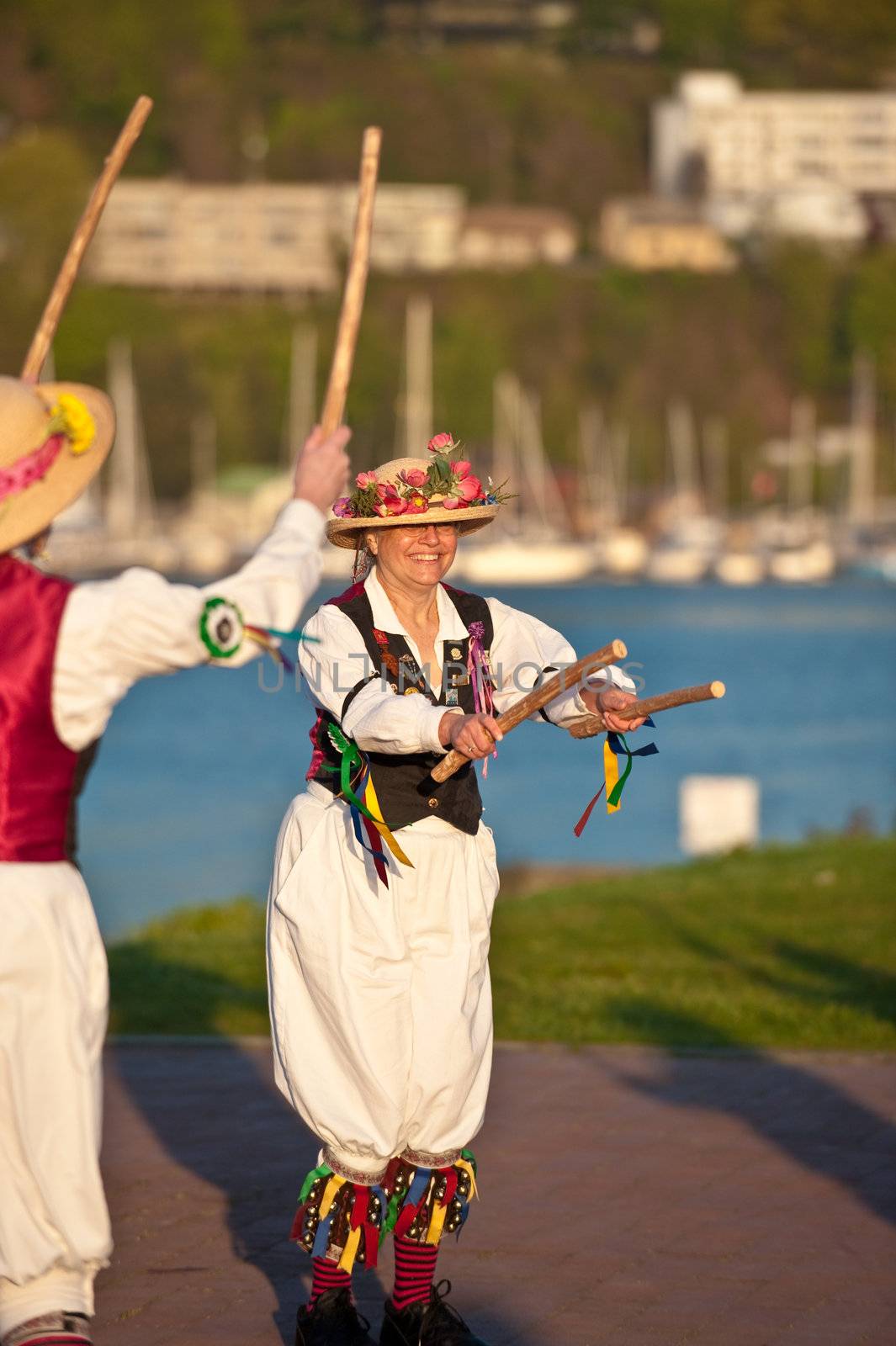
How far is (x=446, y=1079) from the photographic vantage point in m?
5.20

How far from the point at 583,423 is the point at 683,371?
653 inches

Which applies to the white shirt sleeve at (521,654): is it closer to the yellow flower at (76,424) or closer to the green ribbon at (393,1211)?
the green ribbon at (393,1211)

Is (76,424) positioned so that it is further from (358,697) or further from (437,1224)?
(437,1224)

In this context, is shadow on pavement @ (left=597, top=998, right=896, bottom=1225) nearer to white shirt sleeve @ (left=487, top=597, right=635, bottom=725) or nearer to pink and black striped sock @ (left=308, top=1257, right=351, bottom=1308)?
pink and black striped sock @ (left=308, top=1257, right=351, bottom=1308)

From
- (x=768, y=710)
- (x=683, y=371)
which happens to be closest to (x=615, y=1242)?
(x=768, y=710)

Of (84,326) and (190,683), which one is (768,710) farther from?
(84,326)

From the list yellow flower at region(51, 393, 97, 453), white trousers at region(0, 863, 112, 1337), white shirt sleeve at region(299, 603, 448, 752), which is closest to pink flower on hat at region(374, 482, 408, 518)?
white shirt sleeve at region(299, 603, 448, 752)

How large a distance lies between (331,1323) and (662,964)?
5.30 metres

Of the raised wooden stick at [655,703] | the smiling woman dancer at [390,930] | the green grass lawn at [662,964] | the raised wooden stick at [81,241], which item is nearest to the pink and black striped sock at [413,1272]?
the smiling woman dancer at [390,930]

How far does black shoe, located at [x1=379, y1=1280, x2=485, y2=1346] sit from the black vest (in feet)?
3.40

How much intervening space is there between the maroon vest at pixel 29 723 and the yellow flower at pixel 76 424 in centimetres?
25

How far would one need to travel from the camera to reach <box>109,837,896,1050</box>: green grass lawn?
29.7 feet

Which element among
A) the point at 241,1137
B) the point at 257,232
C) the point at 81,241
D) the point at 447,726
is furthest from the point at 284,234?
the point at 447,726

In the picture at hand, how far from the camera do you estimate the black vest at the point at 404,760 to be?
5.25 m
